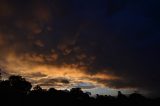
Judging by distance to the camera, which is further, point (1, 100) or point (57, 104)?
point (57, 104)

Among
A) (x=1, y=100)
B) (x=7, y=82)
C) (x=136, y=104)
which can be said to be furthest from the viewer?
(x=7, y=82)

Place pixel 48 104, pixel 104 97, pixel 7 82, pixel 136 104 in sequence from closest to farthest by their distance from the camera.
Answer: pixel 48 104 → pixel 136 104 → pixel 104 97 → pixel 7 82

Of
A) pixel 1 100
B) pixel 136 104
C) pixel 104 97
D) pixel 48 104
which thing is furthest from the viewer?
pixel 104 97

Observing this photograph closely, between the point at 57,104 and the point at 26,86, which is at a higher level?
the point at 26,86

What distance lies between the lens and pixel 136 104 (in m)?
70.1

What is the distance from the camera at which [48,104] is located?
209 feet

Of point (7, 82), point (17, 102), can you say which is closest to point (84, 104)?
Result: point (17, 102)

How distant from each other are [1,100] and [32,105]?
6.66 m

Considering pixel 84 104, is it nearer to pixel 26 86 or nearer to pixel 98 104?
pixel 98 104

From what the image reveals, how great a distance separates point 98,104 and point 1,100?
79.8 feet

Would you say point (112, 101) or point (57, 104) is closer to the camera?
point (57, 104)

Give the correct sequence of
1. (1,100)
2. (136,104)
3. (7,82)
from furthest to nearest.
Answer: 1. (7,82)
2. (136,104)
3. (1,100)

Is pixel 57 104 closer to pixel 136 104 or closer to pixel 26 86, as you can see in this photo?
pixel 136 104

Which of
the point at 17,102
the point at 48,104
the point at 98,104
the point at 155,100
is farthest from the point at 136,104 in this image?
the point at 17,102
